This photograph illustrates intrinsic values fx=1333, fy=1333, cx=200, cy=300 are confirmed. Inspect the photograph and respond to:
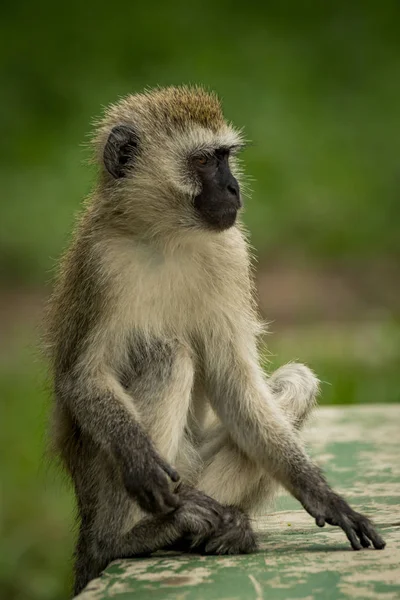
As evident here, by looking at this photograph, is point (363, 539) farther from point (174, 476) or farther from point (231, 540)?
point (174, 476)

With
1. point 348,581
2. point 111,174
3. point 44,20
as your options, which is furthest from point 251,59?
point 348,581

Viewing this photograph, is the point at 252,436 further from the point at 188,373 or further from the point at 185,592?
the point at 185,592

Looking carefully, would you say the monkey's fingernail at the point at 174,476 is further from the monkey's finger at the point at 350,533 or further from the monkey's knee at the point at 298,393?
the monkey's knee at the point at 298,393

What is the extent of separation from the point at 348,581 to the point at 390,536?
0.83 meters

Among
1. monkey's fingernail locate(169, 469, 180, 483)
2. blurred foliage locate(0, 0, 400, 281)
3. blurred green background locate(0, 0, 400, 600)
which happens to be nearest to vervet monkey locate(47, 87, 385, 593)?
monkey's fingernail locate(169, 469, 180, 483)

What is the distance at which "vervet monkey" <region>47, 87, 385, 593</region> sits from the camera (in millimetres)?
5754

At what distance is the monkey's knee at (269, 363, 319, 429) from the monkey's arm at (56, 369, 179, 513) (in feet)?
2.86

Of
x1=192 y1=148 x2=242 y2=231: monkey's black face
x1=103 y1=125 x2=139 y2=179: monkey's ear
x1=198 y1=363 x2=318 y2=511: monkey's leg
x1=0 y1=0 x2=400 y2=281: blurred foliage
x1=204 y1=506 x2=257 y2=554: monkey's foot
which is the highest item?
x1=0 y1=0 x2=400 y2=281: blurred foliage

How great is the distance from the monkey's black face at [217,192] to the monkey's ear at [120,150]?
12.6 inches

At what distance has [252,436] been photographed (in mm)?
6113

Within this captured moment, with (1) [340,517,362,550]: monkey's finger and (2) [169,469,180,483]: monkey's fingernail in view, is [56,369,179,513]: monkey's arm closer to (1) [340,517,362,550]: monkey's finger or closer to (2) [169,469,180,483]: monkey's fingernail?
(2) [169,469,180,483]: monkey's fingernail

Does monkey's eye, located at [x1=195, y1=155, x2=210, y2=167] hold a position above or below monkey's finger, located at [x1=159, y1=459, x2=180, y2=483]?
above

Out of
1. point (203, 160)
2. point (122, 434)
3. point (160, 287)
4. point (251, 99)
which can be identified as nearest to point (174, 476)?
point (122, 434)

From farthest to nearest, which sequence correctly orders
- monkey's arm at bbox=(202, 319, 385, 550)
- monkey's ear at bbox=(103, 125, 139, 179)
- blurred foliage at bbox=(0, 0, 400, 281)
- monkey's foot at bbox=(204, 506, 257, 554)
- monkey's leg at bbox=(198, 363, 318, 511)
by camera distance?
blurred foliage at bbox=(0, 0, 400, 281)
monkey's ear at bbox=(103, 125, 139, 179)
monkey's leg at bbox=(198, 363, 318, 511)
monkey's arm at bbox=(202, 319, 385, 550)
monkey's foot at bbox=(204, 506, 257, 554)
